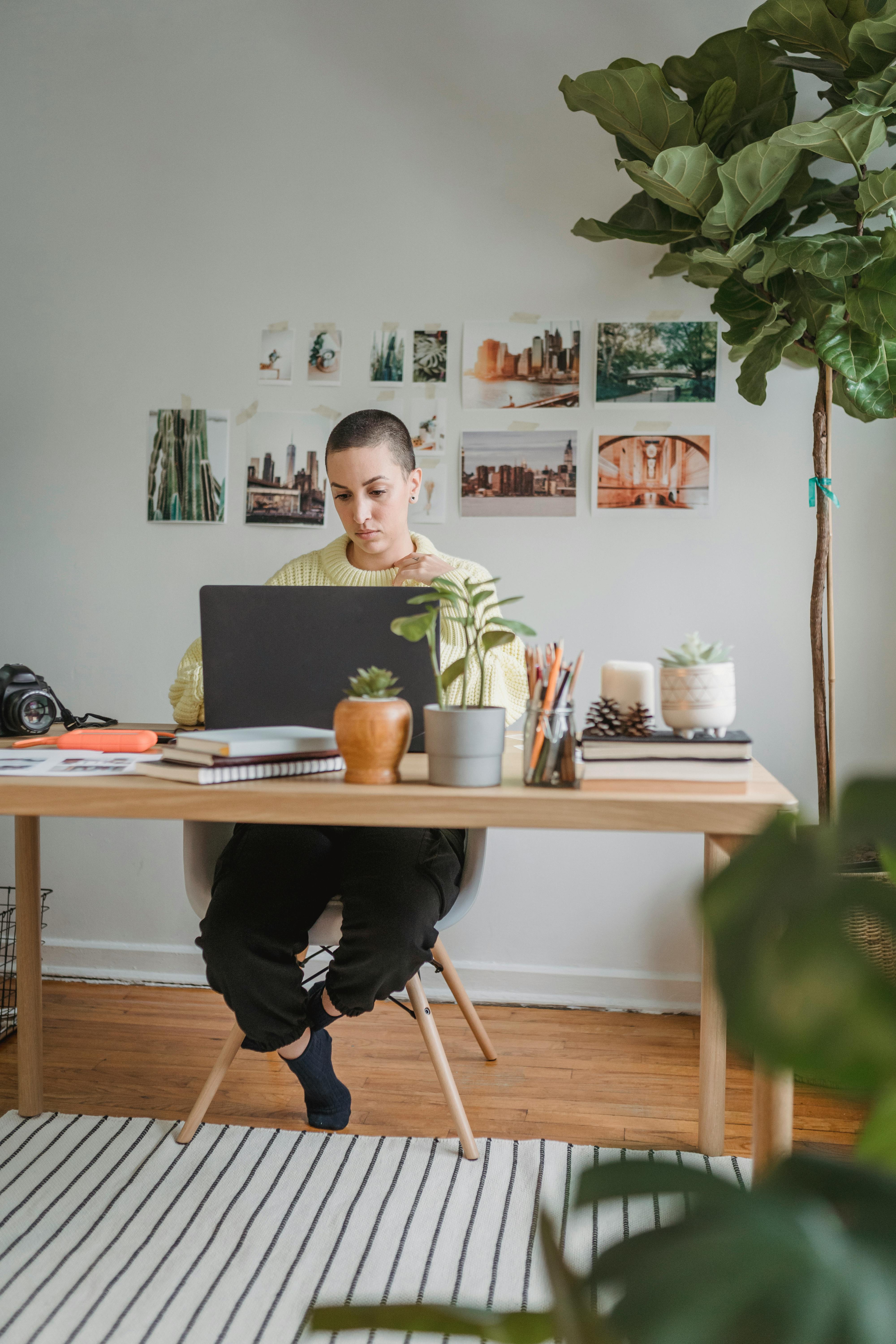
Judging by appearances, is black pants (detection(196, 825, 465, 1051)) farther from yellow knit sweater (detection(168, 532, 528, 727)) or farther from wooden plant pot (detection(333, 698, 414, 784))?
wooden plant pot (detection(333, 698, 414, 784))

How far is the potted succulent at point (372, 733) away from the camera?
3.64ft

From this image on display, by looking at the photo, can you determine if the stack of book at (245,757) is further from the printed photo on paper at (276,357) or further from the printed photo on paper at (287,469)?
the printed photo on paper at (276,357)

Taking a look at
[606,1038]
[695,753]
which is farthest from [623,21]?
[606,1038]

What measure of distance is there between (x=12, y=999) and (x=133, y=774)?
1.47 meters

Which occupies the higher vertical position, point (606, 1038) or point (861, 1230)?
point (861, 1230)

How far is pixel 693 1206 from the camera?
0.26 meters

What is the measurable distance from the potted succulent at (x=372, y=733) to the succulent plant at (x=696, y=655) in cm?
32

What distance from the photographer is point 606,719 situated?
1148 millimetres

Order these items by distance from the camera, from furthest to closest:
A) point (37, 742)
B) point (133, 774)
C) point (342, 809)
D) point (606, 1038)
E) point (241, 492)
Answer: point (241, 492) → point (606, 1038) → point (37, 742) → point (133, 774) → point (342, 809)

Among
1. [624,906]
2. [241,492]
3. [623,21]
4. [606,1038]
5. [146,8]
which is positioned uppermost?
[146,8]

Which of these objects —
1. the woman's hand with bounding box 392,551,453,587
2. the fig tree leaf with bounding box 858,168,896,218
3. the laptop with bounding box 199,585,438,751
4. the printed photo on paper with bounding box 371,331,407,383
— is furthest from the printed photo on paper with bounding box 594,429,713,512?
the laptop with bounding box 199,585,438,751

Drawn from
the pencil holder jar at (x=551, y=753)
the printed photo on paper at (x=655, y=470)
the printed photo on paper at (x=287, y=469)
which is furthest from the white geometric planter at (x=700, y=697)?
the printed photo on paper at (x=287, y=469)

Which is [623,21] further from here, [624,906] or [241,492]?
[624,906]

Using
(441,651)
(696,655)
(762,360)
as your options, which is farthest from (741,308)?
(696,655)
